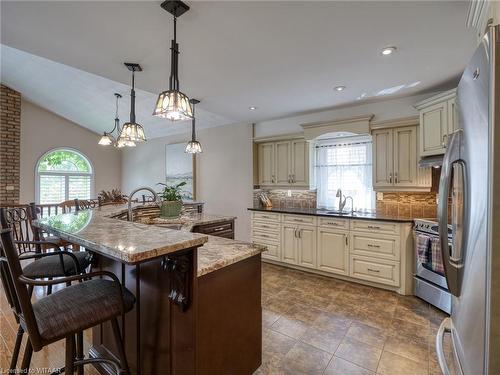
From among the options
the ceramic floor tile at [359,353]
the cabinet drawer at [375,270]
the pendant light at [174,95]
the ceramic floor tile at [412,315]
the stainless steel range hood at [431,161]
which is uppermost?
the pendant light at [174,95]

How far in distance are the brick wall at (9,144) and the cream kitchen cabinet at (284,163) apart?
18.6 feet

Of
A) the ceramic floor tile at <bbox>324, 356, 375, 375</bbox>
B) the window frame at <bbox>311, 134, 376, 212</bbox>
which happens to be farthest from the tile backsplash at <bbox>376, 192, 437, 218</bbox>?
the ceramic floor tile at <bbox>324, 356, 375, 375</bbox>

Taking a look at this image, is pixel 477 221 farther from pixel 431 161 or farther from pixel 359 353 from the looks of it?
pixel 431 161

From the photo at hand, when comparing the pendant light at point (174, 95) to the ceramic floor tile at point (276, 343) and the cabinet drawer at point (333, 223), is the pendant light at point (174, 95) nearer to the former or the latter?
the ceramic floor tile at point (276, 343)

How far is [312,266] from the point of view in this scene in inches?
147

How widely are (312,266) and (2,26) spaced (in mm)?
4141

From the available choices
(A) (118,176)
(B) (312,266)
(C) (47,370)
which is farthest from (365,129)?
(A) (118,176)

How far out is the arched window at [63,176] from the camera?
6473 mm

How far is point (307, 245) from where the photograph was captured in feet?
12.5

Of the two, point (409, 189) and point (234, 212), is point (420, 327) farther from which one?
point (234, 212)

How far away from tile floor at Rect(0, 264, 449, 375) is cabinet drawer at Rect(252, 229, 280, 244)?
3.14ft

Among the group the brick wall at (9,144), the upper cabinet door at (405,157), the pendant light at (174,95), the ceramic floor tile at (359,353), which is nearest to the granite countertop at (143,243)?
the pendant light at (174,95)

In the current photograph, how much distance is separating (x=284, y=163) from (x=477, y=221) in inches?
148

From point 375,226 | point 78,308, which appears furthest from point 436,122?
point 78,308
